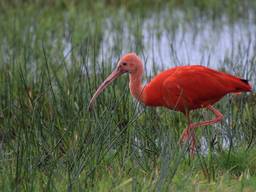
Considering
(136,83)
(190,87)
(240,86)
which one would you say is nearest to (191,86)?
(190,87)

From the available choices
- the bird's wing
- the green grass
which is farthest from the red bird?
the green grass

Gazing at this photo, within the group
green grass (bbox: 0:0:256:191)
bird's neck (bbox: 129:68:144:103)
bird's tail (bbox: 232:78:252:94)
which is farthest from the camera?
bird's neck (bbox: 129:68:144:103)

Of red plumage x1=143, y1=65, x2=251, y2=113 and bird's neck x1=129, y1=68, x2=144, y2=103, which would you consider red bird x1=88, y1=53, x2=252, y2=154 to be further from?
bird's neck x1=129, y1=68, x2=144, y2=103

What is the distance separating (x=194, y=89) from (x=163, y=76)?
24 cm

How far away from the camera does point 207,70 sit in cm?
595

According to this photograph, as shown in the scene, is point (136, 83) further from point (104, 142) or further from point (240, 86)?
point (104, 142)

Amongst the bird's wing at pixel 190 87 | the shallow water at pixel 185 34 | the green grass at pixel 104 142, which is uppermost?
the bird's wing at pixel 190 87


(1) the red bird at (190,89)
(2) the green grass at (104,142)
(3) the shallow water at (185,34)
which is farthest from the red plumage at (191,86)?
(3) the shallow water at (185,34)

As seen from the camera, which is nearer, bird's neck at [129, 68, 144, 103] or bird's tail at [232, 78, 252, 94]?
bird's tail at [232, 78, 252, 94]

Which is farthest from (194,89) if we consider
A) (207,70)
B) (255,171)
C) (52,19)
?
(52,19)

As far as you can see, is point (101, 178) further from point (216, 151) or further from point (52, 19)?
point (52, 19)

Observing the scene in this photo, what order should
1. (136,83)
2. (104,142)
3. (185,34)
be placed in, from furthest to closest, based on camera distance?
(185,34) < (136,83) < (104,142)

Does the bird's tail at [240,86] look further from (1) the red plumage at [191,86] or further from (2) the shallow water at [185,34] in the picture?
(2) the shallow water at [185,34]

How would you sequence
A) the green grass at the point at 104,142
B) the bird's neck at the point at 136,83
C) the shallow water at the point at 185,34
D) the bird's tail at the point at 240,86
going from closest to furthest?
the green grass at the point at 104,142, the bird's tail at the point at 240,86, the bird's neck at the point at 136,83, the shallow water at the point at 185,34
